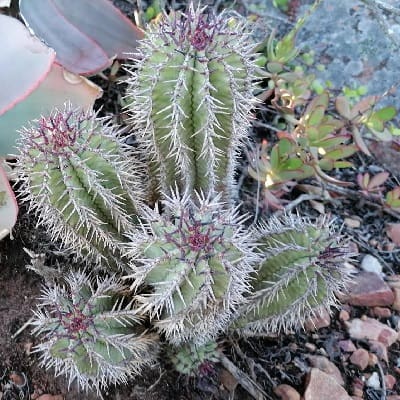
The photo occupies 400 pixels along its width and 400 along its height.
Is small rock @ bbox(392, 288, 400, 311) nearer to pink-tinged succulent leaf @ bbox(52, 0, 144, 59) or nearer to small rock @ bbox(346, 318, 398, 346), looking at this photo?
small rock @ bbox(346, 318, 398, 346)

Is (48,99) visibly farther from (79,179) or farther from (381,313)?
(381,313)

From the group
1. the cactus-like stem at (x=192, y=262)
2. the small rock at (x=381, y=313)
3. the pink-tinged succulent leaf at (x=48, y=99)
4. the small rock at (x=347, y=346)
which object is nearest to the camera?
the cactus-like stem at (x=192, y=262)

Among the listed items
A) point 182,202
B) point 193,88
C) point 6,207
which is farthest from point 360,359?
point 6,207

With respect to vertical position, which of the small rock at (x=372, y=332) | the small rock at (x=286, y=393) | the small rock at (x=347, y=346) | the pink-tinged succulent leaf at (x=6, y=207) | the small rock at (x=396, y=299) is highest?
the pink-tinged succulent leaf at (x=6, y=207)

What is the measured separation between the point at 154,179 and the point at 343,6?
126 centimetres

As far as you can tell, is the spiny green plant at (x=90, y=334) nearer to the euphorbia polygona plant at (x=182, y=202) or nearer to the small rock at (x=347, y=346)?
the euphorbia polygona plant at (x=182, y=202)

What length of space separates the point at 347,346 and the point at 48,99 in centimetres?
111

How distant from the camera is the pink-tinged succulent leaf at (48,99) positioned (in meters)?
1.55

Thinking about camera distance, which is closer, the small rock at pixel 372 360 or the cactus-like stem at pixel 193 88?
the cactus-like stem at pixel 193 88

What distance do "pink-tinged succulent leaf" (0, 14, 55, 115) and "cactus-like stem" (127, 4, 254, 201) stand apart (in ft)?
1.01

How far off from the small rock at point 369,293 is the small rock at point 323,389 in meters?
0.30

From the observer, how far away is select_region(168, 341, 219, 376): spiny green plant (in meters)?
1.44

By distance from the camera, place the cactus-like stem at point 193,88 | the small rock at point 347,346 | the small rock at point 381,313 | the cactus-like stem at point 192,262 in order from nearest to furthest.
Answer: the cactus-like stem at point 192,262 < the cactus-like stem at point 193,88 < the small rock at point 347,346 < the small rock at point 381,313

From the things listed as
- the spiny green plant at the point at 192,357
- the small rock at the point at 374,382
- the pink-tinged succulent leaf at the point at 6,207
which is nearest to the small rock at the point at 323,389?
the small rock at the point at 374,382
